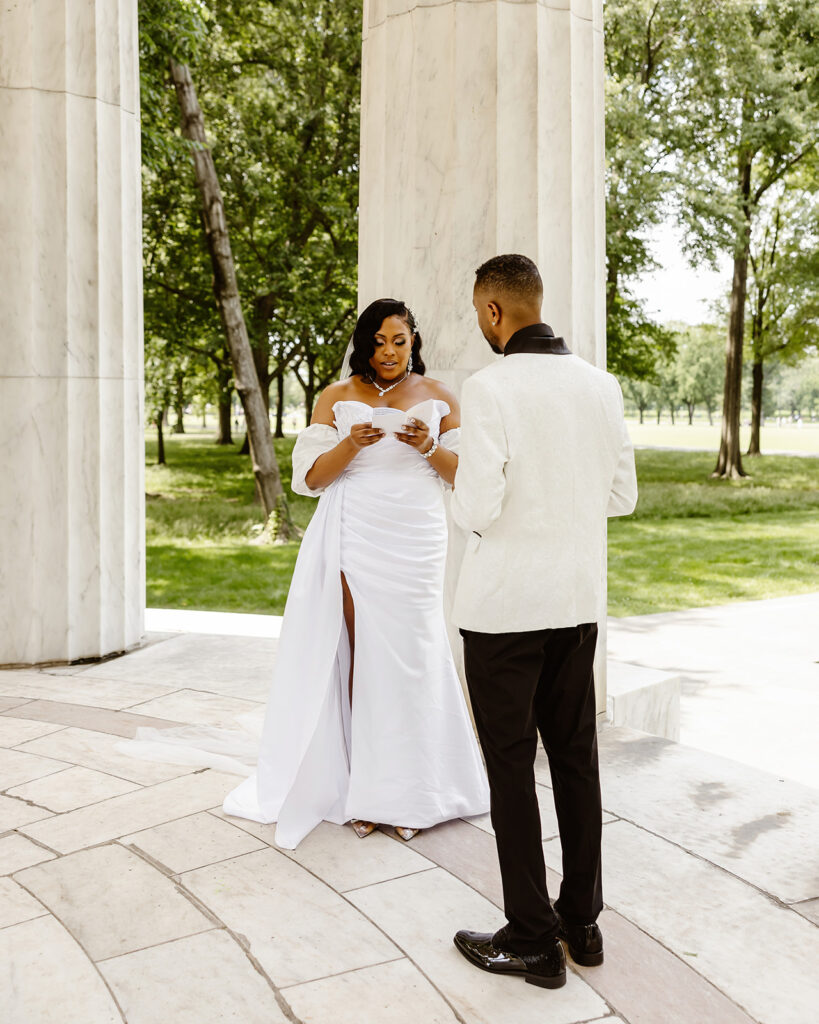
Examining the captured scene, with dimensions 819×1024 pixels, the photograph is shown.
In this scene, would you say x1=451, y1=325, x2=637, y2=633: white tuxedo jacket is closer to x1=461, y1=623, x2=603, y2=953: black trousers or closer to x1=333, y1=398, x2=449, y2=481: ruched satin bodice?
x1=461, y1=623, x2=603, y2=953: black trousers

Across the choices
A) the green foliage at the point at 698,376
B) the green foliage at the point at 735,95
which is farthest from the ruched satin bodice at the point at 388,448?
the green foliage at the point at 698,376

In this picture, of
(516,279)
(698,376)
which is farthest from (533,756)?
(698,376)

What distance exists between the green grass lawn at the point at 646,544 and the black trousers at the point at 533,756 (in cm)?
910

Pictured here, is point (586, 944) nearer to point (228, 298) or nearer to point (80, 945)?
point (80, 945)

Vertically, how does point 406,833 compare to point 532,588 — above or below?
below

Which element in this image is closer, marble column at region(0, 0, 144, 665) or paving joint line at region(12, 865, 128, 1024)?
paving joint line at region(12, 865, 128, 1024)

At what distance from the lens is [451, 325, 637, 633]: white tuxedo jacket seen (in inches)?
111

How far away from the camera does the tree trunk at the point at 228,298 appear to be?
15.3 metres

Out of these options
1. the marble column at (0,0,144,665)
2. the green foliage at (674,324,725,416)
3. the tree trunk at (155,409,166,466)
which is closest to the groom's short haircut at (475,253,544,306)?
the marble column at (0,0,144,665)

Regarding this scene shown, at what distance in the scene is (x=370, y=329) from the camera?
4160mm

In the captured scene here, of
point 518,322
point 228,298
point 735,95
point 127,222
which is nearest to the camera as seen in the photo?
point 518,322

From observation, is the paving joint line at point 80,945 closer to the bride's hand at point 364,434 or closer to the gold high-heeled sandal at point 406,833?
the gold high-heeled sandal at point 406,833

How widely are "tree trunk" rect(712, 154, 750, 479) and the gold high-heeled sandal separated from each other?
23613 millimetres

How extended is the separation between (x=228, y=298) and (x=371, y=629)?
1262 centimetres
